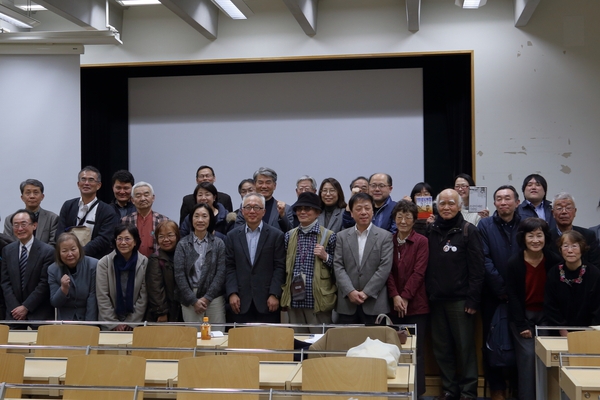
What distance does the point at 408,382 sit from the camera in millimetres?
3168

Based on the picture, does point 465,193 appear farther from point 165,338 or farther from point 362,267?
point 165,338

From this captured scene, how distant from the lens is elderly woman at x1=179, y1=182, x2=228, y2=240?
17.7 ft

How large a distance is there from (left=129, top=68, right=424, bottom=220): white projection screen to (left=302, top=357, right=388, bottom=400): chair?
212 inches

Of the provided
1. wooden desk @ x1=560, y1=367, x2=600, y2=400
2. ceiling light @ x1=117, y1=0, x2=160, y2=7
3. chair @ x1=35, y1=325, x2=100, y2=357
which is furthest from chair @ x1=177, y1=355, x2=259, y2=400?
ceiling light @ x1=117, y1=0, x2=160, y2=7

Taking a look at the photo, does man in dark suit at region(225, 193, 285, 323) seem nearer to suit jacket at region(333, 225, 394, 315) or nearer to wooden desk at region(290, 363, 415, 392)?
suit jacket at region(333, 225, 394, 315)

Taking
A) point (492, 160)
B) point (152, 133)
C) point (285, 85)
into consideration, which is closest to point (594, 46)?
point (492, 160)

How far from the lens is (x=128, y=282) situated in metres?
5.05

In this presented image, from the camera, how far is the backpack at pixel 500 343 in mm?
4914

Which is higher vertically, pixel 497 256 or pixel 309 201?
pixel 309 201

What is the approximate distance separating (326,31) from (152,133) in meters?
2.74

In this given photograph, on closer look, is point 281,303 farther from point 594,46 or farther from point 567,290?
point 594,46

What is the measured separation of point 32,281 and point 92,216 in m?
0.74

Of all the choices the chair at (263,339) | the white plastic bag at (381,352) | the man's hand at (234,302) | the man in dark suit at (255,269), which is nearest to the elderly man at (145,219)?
the man in dark suit at (255,269)

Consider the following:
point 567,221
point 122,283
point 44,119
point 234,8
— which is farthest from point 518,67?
point 44,119
